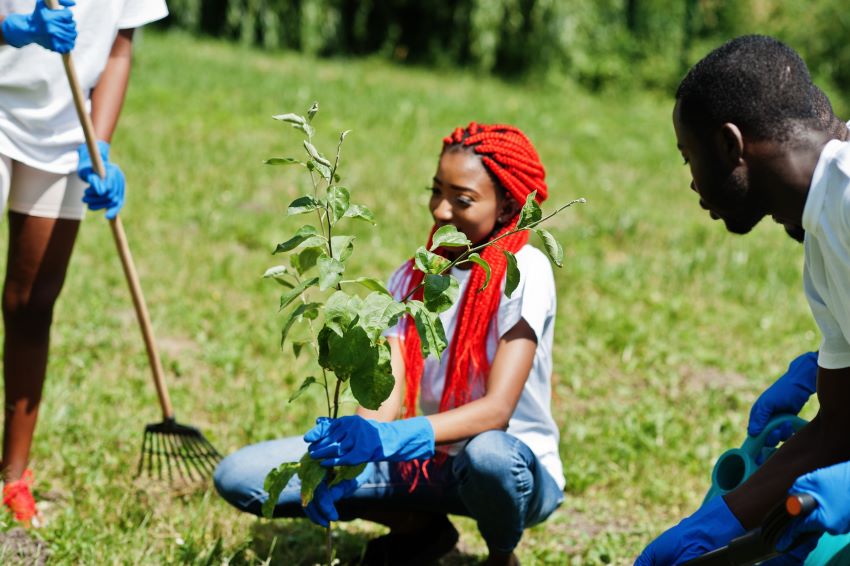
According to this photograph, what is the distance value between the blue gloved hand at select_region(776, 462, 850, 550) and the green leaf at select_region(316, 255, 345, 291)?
2.93 feet

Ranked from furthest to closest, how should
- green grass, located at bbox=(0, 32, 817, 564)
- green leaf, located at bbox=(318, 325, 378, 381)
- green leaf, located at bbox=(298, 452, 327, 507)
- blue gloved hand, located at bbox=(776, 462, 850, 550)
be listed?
1. green grass, located at bbox=(0, 32, 817, 564)
2. green leaf, located at bbox=(298, 452, 327, 507)
3. green leaf, located at bbox=(318, 325, 378, 381)
4. blue gloved hand, located at bbox=(776, 462, 850, 550)

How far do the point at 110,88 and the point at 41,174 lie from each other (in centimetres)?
33

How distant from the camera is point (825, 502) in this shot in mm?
1785

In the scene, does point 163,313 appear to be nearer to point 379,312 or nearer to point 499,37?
point 379,312

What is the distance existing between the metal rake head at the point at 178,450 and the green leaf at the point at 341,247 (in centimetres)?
131

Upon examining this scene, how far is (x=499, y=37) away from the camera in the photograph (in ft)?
35.4

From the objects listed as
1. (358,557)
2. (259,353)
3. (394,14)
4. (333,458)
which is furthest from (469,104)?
→ (333,458)

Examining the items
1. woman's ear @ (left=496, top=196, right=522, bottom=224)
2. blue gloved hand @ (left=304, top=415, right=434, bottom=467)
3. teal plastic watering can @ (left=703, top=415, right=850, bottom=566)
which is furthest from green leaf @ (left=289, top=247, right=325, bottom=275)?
teal plastic watering can @ (left=703, top=415, right=850, bottom=566)

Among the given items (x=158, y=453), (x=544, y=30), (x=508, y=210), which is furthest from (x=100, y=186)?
(x=544, y=30)

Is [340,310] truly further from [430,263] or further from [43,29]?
[43,29]

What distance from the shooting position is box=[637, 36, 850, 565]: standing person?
183cm

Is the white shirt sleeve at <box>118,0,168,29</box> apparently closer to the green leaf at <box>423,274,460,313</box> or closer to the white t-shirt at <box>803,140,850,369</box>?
the green leaf at <box>423,274,460,313</box>

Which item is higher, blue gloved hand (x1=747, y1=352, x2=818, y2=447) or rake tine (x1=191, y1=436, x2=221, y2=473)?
blue gloved hand (x1=747, y1=352, x2=818, y2=447)

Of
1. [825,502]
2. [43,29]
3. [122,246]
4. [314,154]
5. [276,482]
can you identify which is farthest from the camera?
[122,246]
